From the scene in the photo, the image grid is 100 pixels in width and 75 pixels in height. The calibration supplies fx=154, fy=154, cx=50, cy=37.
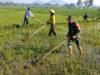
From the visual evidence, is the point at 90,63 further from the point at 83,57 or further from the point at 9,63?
the point at 9,63

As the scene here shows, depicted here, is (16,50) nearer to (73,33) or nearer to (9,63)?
(9,63)

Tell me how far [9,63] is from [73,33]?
89.4 inches

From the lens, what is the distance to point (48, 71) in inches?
161

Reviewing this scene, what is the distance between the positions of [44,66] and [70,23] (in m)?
1.69

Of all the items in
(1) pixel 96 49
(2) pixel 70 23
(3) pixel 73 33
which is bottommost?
(1) pixel 96 49

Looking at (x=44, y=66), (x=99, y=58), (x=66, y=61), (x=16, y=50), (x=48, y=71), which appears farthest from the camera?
(x=16, y=50)

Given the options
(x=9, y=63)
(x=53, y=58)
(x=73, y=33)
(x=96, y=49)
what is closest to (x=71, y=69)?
(x=53, y=58)

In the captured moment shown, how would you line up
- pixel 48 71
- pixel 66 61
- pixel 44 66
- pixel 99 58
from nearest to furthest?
pixel 48 71, pixel 44 66, pixel 66 61, pixel 99 58

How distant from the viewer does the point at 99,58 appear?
5.25 meters

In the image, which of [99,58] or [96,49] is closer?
[99,58]

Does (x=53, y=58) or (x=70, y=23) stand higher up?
(x=70, y=23)

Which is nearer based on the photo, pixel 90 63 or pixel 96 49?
pixel 90 63

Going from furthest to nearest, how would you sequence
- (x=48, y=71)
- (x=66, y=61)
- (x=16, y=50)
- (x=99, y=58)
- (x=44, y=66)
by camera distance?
1. (x=16, y=50)
2. (x=99, y=58)
3. (x=66, y=61)
4. (x=44, y=66)
5. (x=48, y=71)

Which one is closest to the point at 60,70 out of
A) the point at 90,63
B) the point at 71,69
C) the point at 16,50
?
the point at 71,69
